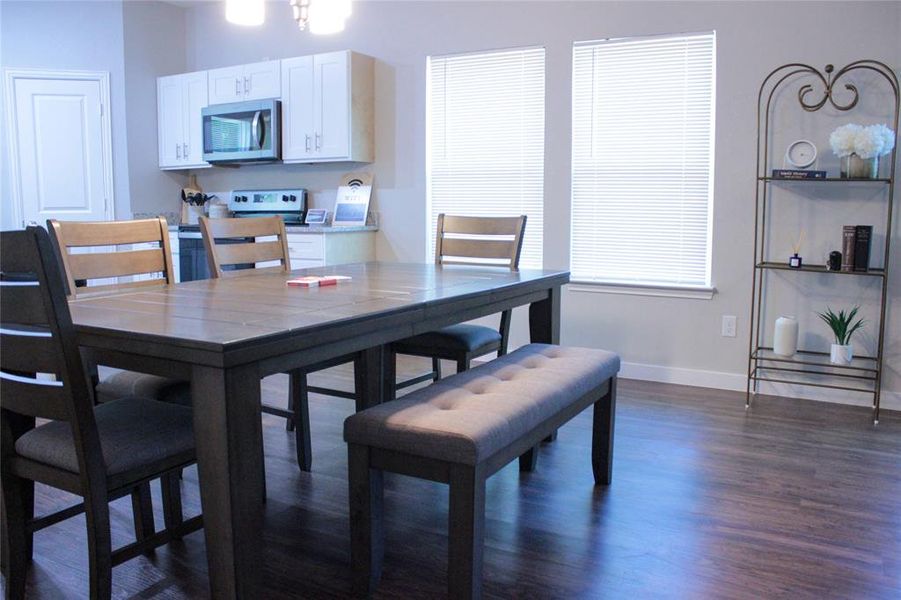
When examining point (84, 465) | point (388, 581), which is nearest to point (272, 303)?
point (84, 465)

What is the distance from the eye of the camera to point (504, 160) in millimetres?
4703

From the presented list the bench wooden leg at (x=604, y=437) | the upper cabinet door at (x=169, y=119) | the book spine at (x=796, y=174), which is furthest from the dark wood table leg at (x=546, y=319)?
the upper cabinet door at (x=169, y=119)

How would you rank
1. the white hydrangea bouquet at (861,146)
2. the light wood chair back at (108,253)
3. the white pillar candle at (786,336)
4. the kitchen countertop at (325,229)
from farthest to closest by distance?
the kitchen countertop at (325,229), the white pillar candle at (786,336), the white hydrangea bouquet at (861,146), the light wood chair back at (108,253)

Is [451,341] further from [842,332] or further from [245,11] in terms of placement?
[842,332]

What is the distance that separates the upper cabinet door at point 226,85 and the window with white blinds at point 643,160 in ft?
8.10

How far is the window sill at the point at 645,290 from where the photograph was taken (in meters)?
4.11

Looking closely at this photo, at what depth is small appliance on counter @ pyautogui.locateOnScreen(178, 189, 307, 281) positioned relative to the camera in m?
5.18

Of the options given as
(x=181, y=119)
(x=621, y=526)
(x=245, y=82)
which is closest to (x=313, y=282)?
(x=621, y=526)

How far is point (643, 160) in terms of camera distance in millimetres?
4258

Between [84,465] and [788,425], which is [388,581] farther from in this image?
[788,425]

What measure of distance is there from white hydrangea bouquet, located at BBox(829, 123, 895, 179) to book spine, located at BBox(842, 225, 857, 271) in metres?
0.25

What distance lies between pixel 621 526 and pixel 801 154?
2.30 metres

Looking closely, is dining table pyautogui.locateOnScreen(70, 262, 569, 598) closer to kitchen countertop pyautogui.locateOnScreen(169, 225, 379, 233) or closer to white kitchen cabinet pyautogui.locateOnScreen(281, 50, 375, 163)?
kitchen countertop pyautogui.locateOnScreen(169, 225, 379, 233)

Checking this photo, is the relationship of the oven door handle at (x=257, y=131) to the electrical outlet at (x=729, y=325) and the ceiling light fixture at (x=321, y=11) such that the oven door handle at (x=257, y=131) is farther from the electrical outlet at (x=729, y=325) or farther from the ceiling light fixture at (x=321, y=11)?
the electrical outlet at (x=729, y=325)
